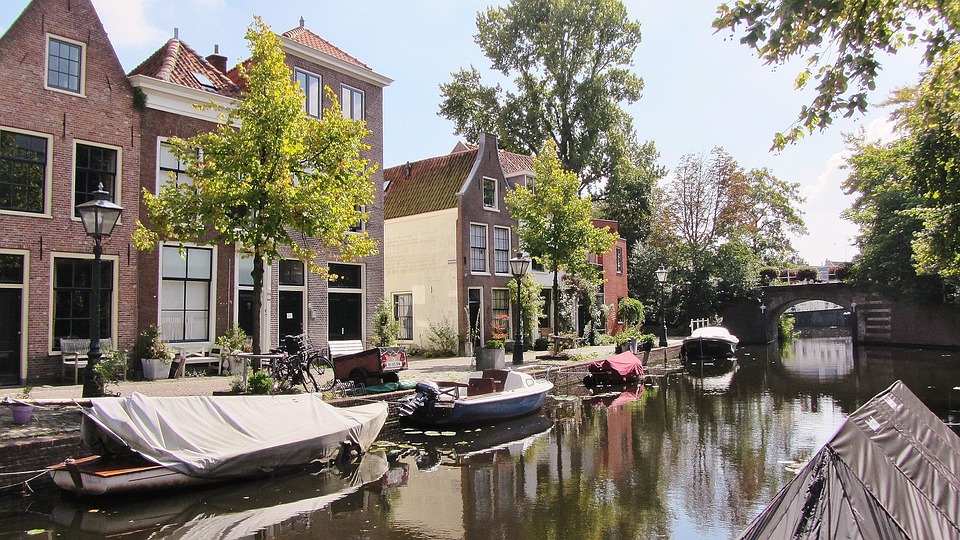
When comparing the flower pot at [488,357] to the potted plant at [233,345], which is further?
the flower pot at [488,357]

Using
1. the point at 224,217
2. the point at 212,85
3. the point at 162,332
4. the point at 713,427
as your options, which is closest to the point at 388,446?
the point at 224,217

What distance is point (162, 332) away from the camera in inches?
655

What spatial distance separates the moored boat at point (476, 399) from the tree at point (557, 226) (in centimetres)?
943

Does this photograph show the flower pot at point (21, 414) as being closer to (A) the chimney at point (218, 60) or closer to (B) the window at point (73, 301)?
(B) the window at point (73, 301)

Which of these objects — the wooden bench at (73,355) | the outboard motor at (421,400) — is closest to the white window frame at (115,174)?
the wooden bench at (73,355)

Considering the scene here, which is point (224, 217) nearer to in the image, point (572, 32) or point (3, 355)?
point (3, 355)

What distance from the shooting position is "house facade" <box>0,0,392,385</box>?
14.4 meters

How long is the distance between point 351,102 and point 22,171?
1006 centimetres

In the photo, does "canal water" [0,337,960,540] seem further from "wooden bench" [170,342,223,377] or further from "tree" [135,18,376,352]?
"wooden bench" [170,342,223,377]

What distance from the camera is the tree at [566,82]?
38906 mm

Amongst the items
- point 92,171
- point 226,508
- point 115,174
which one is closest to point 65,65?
point 92,171

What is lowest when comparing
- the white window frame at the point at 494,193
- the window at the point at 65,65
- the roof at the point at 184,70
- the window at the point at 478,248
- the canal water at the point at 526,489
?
the canal water at the point at 526,489

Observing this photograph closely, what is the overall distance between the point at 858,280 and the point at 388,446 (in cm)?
3657

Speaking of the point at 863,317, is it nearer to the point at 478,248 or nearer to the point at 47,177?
the point at 478,248
